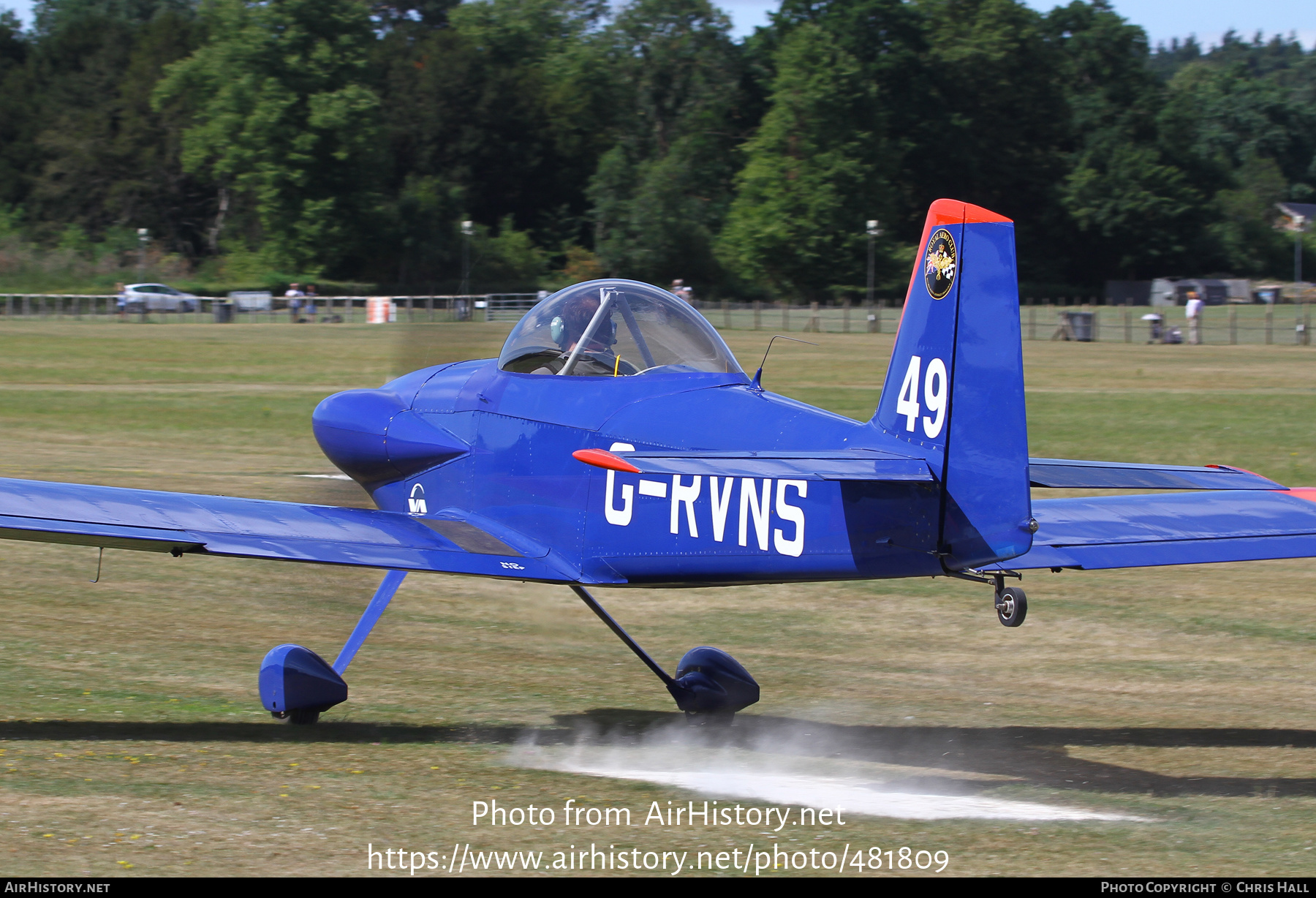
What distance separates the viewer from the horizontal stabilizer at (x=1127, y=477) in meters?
6.86

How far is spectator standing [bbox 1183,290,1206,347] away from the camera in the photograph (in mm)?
41219

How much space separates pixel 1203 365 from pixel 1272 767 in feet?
93.6

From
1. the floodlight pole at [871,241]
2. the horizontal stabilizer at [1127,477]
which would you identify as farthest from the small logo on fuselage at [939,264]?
the floodlight pole at [871,241]

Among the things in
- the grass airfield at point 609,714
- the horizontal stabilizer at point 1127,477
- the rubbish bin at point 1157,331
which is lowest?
the grass airfield at point 609,714

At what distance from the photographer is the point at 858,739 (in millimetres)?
7762

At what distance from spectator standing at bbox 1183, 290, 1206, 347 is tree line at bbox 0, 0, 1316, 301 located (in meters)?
32.5

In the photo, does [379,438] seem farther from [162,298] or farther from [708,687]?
[162,298]

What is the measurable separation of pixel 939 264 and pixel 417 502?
385 cm

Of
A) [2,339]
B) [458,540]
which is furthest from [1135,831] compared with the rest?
[2,339]

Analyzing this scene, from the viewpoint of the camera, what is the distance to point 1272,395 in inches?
→ 1019

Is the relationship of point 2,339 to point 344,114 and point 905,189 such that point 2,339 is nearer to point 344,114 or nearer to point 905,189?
point 344,114

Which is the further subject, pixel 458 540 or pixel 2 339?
pixel 2 339

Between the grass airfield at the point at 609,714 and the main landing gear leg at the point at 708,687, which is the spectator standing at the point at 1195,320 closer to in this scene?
the grass airfield at the point at 609,714

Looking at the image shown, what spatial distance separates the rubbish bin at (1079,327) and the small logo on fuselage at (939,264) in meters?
39.8
